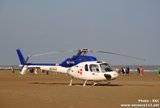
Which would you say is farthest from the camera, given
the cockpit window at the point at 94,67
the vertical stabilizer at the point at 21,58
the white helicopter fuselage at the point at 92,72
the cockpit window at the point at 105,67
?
the vertical stabilizer at the point at 21,58

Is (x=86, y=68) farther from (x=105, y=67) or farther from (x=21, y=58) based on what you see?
(x=21, y=58)

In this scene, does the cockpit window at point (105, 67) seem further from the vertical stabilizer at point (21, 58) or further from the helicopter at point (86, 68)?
the vertical stabilizer at point (21, 58)

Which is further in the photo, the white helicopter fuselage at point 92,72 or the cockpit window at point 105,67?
the cockpit window at point 105,67

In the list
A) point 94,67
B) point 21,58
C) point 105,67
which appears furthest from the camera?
point 21,58

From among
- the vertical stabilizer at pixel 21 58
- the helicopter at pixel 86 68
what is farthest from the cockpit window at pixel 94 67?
the vertical stabilizer at pixel 21 58

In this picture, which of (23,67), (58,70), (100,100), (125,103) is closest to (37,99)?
(100,100)

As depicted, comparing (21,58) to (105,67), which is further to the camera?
(21,58)

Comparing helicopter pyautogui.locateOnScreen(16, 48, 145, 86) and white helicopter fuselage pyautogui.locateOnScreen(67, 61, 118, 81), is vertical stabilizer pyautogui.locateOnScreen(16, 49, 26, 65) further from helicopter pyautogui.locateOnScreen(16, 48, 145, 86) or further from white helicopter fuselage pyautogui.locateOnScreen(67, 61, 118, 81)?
white helicopter fuselage pyautogui.locateOnScreen(67, 61, 118, 81)

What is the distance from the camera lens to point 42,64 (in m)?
37.2

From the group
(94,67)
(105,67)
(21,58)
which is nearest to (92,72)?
(94,67)

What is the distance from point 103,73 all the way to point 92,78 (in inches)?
44.4

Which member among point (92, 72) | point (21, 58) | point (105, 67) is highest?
point (105, 67)

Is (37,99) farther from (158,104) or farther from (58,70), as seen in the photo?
(58,70)

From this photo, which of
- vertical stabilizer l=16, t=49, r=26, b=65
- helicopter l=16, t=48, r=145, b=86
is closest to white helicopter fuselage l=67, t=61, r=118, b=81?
helicopter l=16, t=48, r=145, b=86
